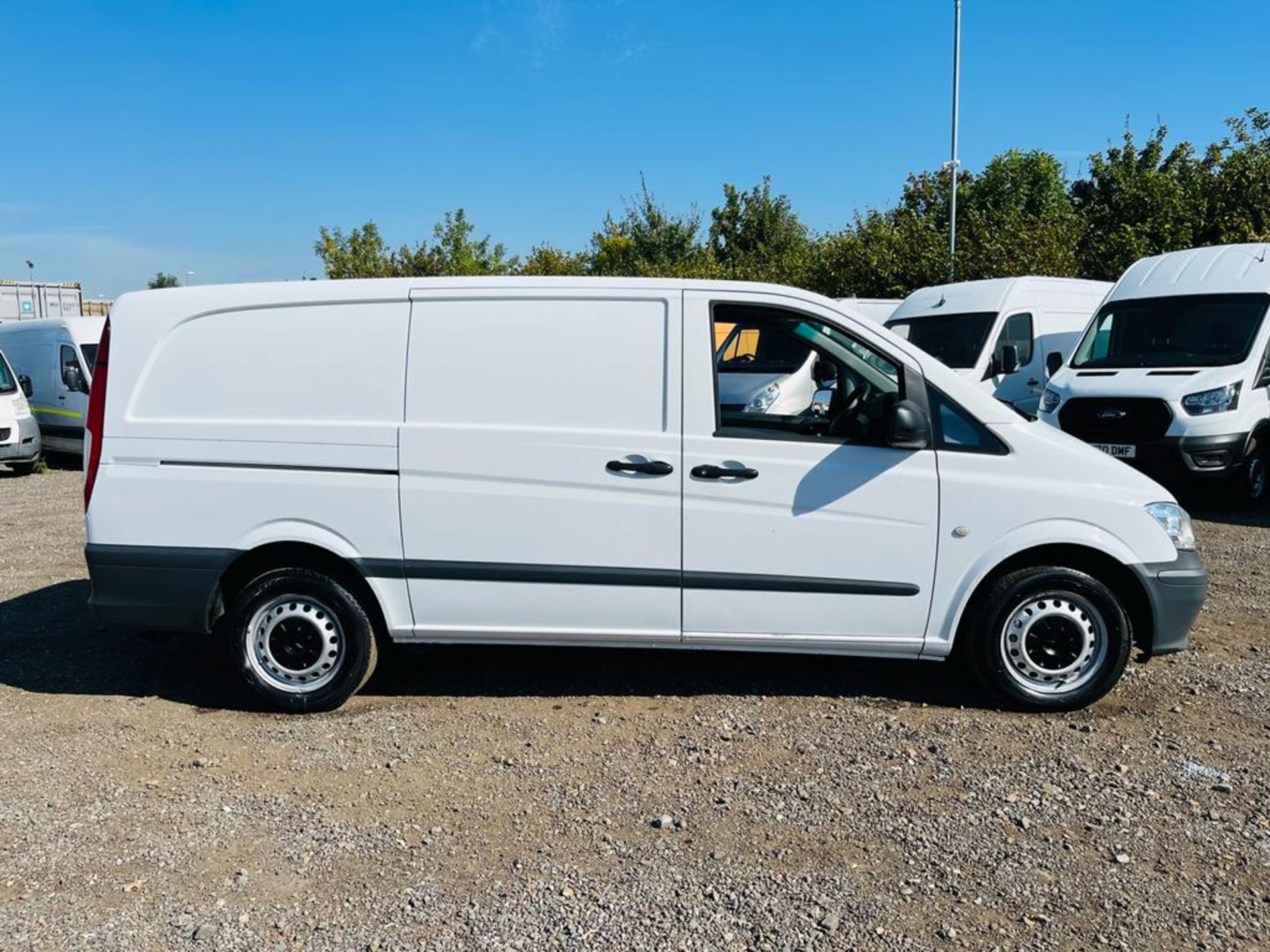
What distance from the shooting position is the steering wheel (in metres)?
→ 4.57

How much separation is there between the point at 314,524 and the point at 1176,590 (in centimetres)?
389

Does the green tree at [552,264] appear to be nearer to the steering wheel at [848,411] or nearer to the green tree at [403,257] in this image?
the green tree at [403,257]

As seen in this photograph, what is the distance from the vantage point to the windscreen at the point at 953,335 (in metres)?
12.5

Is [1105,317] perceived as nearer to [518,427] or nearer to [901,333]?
[901,333]

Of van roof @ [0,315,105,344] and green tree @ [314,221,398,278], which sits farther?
green tree @ [314,221,398,278]

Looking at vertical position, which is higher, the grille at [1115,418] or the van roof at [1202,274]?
the van roof at [1202,274]

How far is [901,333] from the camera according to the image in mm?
13344

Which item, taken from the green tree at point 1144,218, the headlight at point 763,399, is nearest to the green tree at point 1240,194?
the green tree at point 1144,218

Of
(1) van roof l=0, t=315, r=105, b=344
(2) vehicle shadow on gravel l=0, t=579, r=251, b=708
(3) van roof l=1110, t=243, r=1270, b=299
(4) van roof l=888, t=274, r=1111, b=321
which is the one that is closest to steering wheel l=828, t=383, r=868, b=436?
(2) vehicle shadow on gravel l=0, t=579, r=251, b=708

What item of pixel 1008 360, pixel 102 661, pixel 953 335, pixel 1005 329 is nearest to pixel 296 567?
pixel 102 661

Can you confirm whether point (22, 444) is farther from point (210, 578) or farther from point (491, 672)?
point (491, 672)

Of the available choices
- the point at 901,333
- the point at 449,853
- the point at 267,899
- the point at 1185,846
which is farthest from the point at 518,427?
the point at 901,333

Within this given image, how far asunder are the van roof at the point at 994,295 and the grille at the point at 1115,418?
9.29 feet

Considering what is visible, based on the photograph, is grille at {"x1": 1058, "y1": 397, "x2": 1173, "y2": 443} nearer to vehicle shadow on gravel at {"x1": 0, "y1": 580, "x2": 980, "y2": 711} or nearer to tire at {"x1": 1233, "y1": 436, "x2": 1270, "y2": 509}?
tire at {"x1": 1233, "y1": 436, "x2": 1270, "y2": 509}
